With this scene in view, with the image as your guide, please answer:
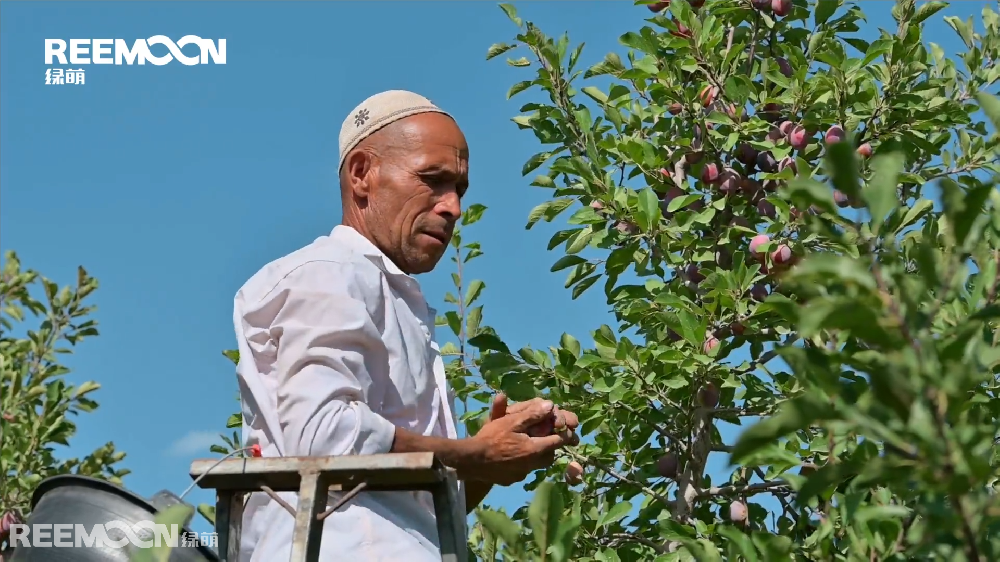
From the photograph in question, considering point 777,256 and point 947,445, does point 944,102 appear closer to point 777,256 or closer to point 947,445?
point 777,256

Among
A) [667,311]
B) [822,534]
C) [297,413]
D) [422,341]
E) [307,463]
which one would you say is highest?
[667,311]

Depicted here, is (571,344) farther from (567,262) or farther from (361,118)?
(361,118)

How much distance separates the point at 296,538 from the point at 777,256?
2.09 m

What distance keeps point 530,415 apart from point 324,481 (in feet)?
1.50

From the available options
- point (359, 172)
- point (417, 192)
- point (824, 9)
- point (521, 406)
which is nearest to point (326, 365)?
point (521, 406)

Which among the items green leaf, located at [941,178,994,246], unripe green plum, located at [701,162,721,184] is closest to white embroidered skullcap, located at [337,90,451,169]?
unripe green plum, located at [701,162,721,184]

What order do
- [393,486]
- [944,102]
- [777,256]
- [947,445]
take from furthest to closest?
1. [944,102]
2. [777,256]
3. [393,486]
4. [947,445]

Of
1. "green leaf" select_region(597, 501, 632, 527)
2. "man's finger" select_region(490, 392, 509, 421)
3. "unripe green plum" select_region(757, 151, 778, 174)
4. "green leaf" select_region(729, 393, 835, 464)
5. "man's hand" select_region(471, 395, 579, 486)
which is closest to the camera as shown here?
"green leaf" select_region(729, 393, 835, 464)

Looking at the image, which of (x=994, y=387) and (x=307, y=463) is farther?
(x=994, y=387)

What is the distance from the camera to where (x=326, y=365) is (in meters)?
2.04

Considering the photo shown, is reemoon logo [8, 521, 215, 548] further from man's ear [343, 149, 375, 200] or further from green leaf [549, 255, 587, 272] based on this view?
green leaf [549, 255, 587, 272]

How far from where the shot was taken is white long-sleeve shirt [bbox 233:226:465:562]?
2.00 meters

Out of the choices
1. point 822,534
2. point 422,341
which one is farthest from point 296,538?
point 822,534

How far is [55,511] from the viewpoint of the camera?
2.45m
